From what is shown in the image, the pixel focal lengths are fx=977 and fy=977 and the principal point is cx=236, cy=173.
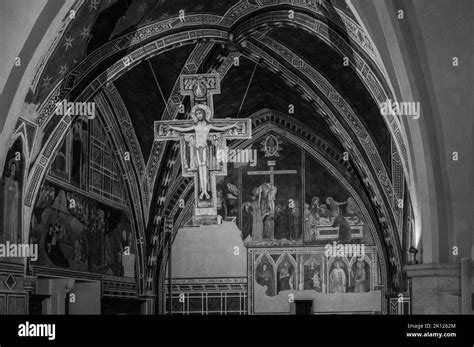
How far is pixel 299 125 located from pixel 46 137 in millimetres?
5076

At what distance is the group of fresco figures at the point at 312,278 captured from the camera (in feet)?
54.1

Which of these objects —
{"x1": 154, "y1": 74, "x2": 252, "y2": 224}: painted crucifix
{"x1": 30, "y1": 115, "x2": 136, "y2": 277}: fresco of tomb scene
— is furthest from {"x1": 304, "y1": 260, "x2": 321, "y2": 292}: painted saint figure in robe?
{"x1": 30, "y1": 115, "x2": 136, "y2": 277}: fresco of tomb scene

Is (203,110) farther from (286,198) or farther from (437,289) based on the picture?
(437,289)

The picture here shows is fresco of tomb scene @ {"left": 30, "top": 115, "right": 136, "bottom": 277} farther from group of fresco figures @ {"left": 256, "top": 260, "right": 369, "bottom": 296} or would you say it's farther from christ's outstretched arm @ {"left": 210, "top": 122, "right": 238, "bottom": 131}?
group of fresco figures @ {"left": 256, "top": 260, "right": 369, "bottom": 296}

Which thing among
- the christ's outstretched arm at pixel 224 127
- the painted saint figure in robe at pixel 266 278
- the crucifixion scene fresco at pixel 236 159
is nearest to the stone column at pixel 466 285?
the crucifixion scene fresco at pixel 236 159

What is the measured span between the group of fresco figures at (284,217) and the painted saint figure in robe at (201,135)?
2.46 m

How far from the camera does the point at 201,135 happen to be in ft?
45.9

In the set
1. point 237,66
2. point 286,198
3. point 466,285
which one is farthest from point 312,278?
point 466,285

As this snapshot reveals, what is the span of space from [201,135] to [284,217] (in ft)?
11.5

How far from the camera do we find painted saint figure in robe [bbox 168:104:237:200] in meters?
14.0

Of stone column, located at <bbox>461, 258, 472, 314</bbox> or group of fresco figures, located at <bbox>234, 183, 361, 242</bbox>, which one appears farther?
group of fresco figures, located at <bbox>234, 183, 361, 242</bbox>
